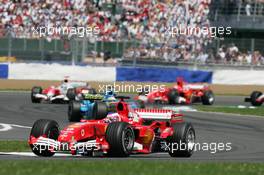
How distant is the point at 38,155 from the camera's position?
48.0ft

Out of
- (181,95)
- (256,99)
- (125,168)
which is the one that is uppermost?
(125,168)

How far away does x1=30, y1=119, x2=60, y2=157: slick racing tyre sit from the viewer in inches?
568

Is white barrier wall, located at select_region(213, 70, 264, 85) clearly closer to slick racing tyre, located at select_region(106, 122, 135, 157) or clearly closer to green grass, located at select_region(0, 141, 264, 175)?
slick racing tyre, located at select_region(106, 122, 135, 157)

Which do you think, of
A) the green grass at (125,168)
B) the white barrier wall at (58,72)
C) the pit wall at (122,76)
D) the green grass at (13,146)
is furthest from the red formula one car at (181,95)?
the green grass at (125,168)

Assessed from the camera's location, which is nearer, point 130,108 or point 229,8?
point 130,108

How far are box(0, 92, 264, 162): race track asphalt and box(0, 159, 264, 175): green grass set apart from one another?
2554 millimetres

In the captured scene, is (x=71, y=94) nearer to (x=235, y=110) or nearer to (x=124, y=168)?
(x=235, y=110)

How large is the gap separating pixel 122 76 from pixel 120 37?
173 cm

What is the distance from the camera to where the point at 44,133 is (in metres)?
14.5

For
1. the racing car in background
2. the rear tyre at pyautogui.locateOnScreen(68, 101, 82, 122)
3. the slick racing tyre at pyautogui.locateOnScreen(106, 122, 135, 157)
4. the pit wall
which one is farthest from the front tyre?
the pit wall

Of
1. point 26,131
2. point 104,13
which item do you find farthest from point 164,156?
point 104,13

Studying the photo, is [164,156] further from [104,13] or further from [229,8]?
[229,8]

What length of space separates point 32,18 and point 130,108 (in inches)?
927

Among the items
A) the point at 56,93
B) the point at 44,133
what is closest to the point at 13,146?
the point at 44,133
